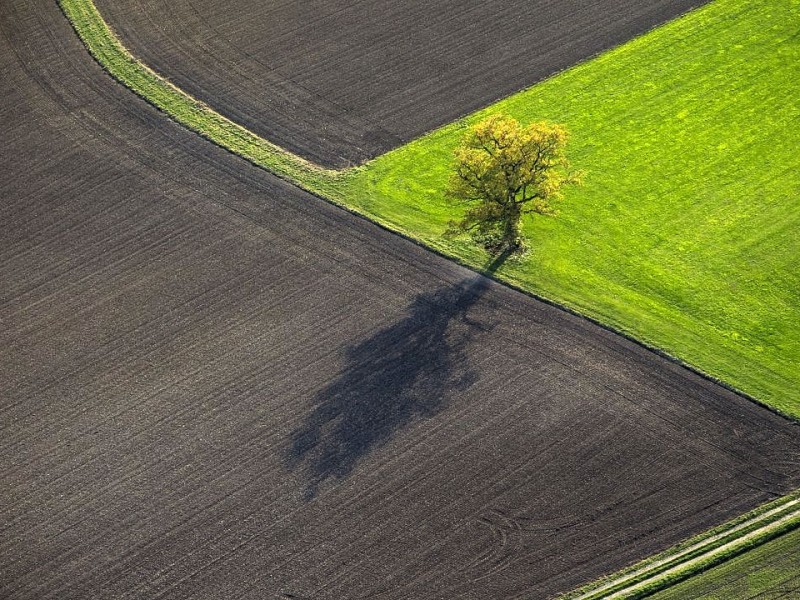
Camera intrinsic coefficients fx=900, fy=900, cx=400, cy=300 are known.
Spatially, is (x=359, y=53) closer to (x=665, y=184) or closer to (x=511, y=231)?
(x=511, y=231)

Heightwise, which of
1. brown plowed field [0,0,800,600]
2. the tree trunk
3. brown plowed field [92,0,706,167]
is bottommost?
brown plowed field [0,0,800,600]

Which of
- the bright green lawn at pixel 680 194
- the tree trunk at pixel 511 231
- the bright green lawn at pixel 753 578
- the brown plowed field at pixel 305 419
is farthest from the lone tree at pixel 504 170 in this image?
the bright green lawn at pixel 753 578

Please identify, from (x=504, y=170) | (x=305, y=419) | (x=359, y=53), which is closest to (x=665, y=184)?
(x=504, y=170)

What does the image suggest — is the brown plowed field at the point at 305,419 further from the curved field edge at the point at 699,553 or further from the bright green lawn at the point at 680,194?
the bright green lawn at the point at 680,194

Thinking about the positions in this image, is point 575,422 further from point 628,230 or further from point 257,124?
point 257,124

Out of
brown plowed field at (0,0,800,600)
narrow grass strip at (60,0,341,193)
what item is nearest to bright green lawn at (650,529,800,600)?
brown plowed field at (0,0,800,600)

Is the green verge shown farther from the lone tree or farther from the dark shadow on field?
the dark shadow on field

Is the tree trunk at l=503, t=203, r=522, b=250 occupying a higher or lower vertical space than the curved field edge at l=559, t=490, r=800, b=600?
higher
